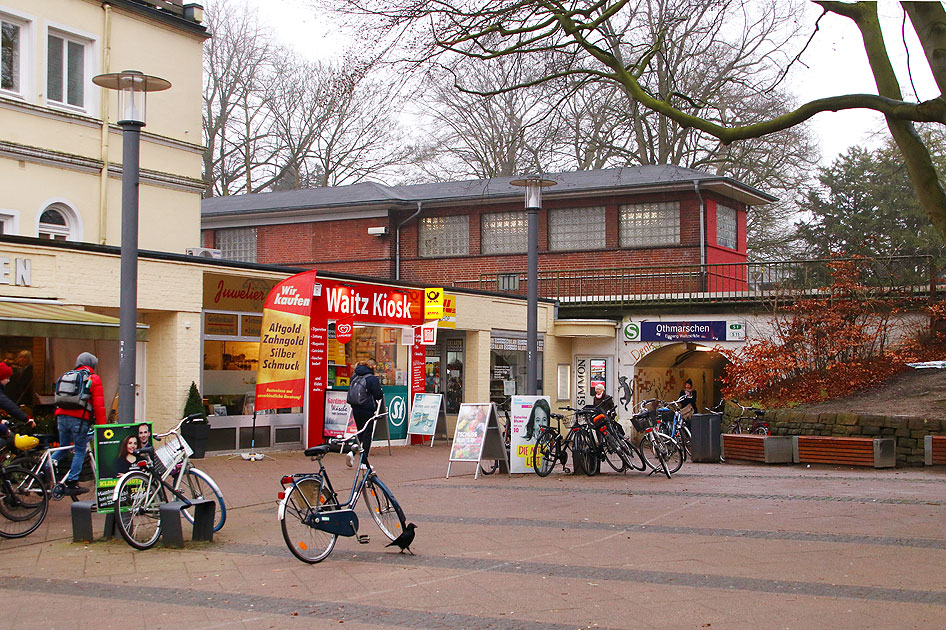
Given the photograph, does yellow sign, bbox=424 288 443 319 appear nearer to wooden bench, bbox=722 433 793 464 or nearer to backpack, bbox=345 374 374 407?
backpack, bbox=345 374 374 407

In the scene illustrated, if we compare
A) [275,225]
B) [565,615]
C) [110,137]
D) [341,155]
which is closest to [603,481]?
[565,615]

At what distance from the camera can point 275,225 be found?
31953 mm

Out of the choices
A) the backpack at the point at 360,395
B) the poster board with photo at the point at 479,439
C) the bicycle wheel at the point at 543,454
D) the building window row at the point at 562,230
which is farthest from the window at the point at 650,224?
the backpack at the point at 360,395

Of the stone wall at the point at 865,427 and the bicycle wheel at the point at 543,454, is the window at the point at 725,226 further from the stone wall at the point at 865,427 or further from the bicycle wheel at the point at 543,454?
the bicycle wheel at the point at 543,454

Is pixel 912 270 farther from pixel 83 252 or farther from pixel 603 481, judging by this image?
pixel 83 252

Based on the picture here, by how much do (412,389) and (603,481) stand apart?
24.1ft

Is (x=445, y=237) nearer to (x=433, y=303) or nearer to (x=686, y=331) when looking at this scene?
(x=686, y=331)

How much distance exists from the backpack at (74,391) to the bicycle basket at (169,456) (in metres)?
2.01

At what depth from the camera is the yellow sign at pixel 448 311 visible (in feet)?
70.7

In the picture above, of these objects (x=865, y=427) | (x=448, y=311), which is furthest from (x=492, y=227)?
(x=865, y=427)

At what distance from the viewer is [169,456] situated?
972 centimetres

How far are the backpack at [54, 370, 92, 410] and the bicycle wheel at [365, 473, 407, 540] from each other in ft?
13.5

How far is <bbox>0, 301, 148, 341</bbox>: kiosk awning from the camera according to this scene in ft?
41.9

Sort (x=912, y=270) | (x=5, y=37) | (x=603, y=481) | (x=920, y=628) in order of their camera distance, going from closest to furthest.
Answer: (x=920, y=628) → (x=603, y=481) → (x=5, y=37) → (x=912, y=270)
